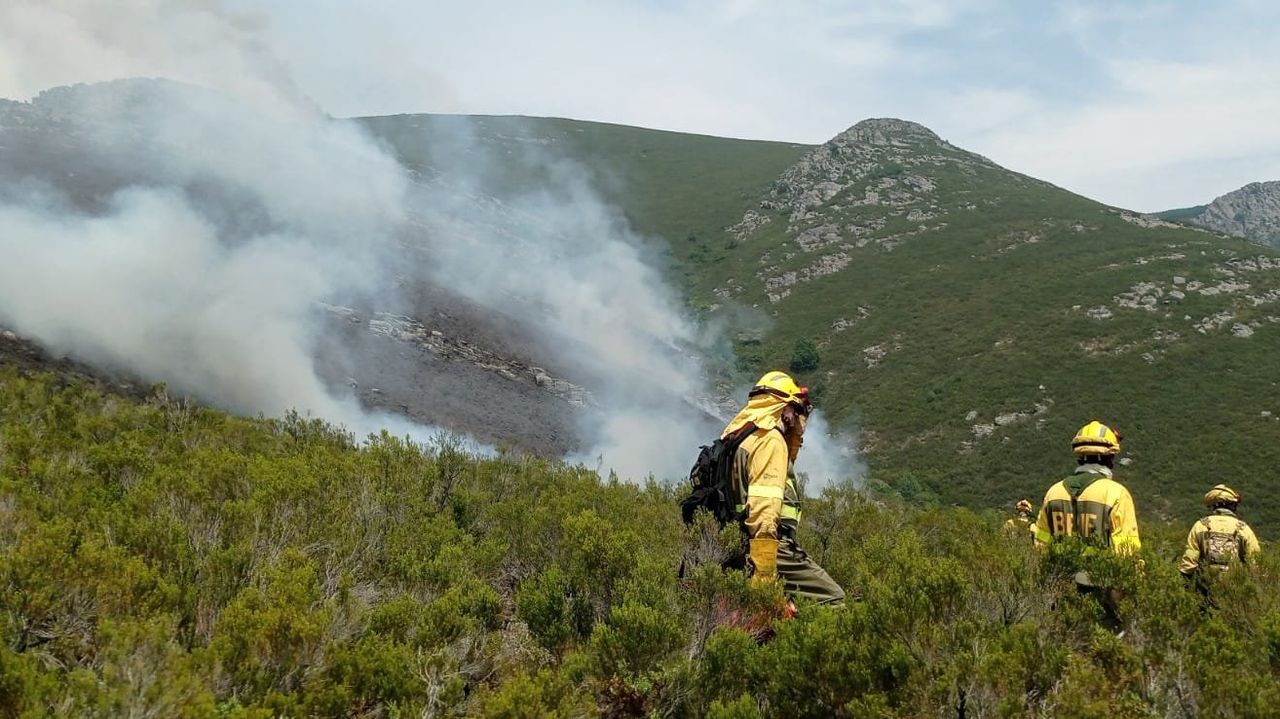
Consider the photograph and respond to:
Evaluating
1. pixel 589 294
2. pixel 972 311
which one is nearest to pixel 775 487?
pixel 589 294

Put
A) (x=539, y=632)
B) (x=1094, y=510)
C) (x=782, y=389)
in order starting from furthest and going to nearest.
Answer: (x=1094, y=510)
(x=782, y=389)
(x=539, y=632)

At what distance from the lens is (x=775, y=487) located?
4484 mm

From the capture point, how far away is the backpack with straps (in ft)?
20.4

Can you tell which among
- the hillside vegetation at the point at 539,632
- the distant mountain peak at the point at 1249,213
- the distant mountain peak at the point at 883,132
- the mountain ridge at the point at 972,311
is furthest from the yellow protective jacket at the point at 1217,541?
the distant mountain peak at the point at 1249,213

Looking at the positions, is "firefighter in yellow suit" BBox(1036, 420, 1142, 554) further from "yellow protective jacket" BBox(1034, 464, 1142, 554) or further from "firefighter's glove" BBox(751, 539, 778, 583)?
"firefighter's glove" BBox(751, 539, 778, 583)

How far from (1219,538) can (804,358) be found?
161 feet

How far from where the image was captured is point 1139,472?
36.4m

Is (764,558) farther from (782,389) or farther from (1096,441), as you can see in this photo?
(1096,441)

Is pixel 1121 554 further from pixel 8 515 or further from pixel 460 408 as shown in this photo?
pixel 460 408

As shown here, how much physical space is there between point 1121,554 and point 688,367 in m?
46.9

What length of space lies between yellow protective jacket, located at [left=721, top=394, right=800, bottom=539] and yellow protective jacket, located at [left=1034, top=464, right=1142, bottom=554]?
1.77 metres

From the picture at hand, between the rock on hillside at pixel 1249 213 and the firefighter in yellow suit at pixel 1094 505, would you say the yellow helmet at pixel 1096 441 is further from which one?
the rock on hillside at pixel 1249 213

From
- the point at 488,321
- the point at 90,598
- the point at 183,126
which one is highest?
the point at 183,126

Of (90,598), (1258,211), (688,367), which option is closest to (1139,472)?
(688,367)
